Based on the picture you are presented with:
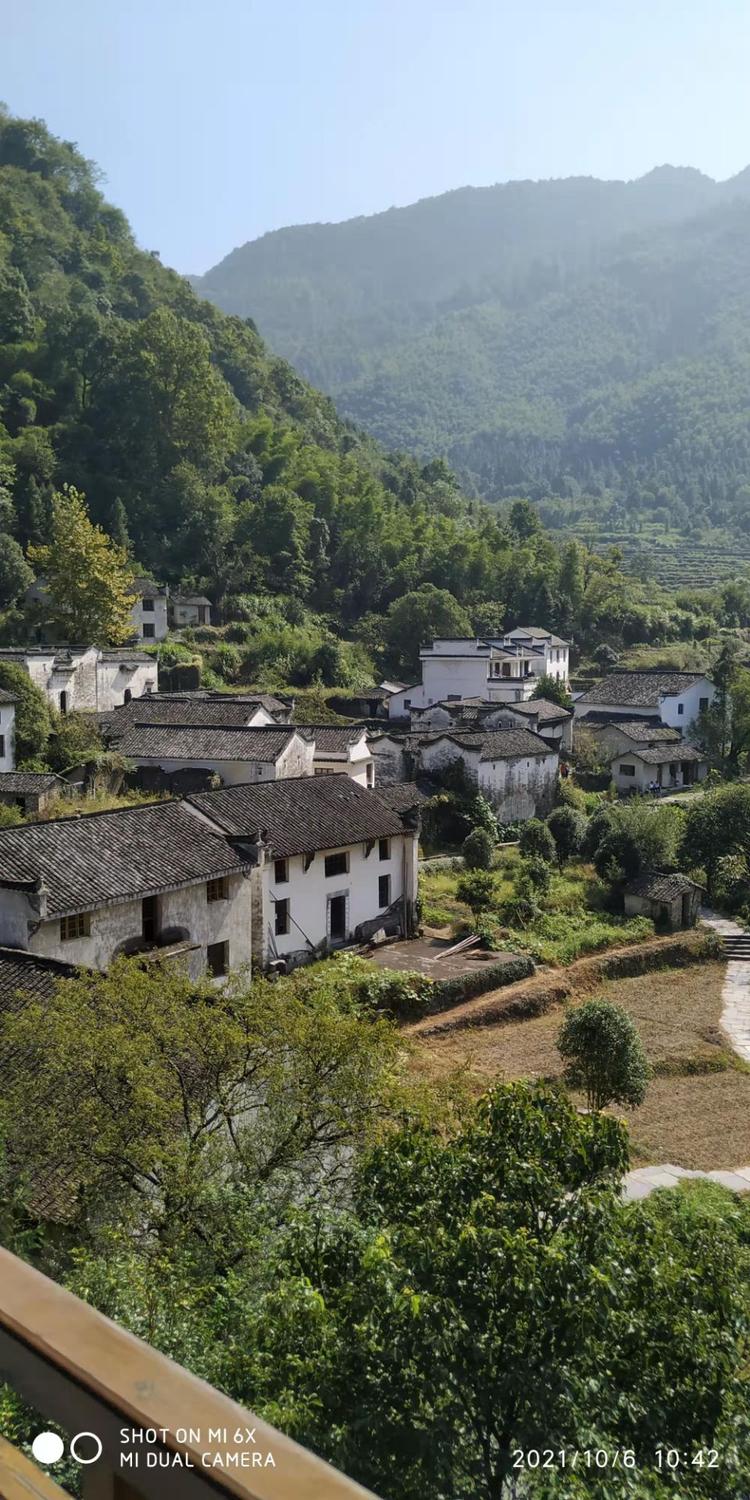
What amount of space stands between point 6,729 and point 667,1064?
1848 centimetres

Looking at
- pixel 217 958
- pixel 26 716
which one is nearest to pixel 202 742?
pixel 26 716

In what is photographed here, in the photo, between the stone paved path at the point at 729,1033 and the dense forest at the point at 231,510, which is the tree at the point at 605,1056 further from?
the dense forest at the point at 231,510

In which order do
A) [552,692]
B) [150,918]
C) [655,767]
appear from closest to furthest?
[150,918] → [655,767] → [552,692]

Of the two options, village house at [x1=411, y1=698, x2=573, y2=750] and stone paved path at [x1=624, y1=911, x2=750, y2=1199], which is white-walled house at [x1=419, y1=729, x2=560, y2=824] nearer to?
village house at [x1=411, y1=698, x2=573, y2=750]

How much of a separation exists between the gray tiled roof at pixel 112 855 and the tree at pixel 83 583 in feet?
69.3

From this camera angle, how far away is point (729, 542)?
12238cm

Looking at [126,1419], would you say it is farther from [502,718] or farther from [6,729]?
[502,718]

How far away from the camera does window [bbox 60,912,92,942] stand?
58.0 feet

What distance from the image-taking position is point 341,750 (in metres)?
32.7

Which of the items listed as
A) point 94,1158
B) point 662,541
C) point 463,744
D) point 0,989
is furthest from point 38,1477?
point 662,541

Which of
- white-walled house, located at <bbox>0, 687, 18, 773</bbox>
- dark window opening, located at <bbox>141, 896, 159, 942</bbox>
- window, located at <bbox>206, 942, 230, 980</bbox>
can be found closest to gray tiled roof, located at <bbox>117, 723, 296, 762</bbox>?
white-walled house, located at <bbox>0, 687, 18, 773</bbox>

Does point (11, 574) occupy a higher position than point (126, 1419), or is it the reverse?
point (11, 574)

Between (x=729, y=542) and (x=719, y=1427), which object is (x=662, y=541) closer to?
(x=729, y=542)

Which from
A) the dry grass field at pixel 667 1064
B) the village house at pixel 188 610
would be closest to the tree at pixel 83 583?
the village house at pixel 188 610
